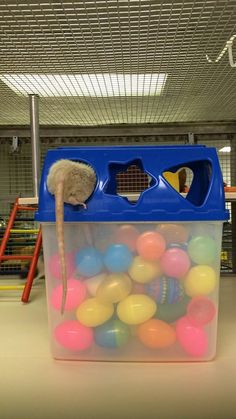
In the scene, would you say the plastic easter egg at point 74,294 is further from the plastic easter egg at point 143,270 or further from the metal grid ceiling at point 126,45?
the metal grid ceiling at point 126,45

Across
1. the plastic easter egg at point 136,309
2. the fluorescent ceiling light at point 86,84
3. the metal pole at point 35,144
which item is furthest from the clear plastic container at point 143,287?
the metal pole at point 35,144

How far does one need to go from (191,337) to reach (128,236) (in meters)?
0.25

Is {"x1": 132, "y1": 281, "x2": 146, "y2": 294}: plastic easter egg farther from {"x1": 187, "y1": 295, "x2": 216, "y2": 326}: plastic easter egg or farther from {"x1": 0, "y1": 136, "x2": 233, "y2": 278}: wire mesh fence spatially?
{"x1": 0, "y1": 136, "x2": 233, "y2": 278}: wire mesh fence

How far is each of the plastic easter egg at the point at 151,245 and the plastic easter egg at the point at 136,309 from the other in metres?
0.09

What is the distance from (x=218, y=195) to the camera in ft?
2.47

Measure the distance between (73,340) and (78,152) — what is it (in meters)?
0.41

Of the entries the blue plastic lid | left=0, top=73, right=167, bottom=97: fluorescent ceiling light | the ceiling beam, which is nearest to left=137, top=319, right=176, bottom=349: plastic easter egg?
the blue plastic lid

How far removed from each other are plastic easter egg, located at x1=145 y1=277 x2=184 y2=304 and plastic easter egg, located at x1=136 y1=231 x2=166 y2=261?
0.05m

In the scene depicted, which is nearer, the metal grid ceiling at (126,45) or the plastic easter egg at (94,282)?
the plastic easter egg at (94,282)

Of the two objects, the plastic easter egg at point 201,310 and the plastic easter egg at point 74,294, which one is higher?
the plastic easter egg at point 74,294

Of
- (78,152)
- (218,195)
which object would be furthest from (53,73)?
(218,195)

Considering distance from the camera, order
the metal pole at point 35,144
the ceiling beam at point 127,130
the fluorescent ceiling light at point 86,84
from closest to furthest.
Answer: the fluorescent ceiling light at point 86,84, the metal pole at point 35,144, the ceiling beam at point 127,130

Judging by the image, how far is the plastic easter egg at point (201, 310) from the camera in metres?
0.78

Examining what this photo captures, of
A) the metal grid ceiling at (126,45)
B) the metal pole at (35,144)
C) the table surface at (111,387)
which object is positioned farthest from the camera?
the metal pole at (35,144)
